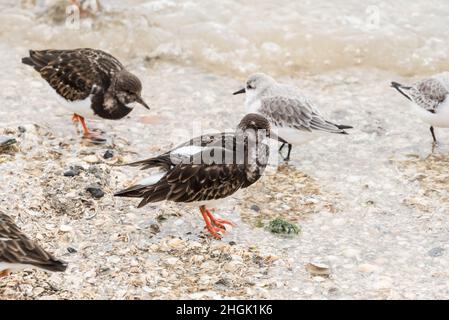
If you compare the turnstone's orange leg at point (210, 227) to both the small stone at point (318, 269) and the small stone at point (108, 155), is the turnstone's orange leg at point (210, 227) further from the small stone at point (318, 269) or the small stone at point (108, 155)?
the small stone at point (108, 155)

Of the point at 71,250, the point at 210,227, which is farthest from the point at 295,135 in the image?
the point at 71,250

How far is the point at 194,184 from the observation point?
644 cm

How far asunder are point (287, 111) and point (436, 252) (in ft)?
8.24

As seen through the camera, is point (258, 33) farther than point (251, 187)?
Yes

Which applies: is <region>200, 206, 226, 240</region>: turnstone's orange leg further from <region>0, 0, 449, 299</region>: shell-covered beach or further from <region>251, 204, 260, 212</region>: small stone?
<region>251, 204, 260, 212</region>: small stone

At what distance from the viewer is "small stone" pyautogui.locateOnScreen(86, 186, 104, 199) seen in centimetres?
708

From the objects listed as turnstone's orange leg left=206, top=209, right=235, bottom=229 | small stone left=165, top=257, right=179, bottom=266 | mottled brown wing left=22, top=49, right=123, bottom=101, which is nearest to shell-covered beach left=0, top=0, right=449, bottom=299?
small stone left=165, top=257, right=179, bottom=266

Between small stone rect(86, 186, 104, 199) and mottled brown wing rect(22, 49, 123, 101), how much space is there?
1448mm

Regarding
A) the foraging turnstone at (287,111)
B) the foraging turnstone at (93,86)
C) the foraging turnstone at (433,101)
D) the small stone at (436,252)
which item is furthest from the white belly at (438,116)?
the foraging turnstone at (93,86)

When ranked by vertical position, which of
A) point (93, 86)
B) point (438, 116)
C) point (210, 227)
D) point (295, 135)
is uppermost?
point (93, 86)

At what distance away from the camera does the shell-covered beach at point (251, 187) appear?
6105 mm

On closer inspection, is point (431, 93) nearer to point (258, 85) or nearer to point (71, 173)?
point (258, 85)

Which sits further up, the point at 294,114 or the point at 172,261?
the point at 294,114

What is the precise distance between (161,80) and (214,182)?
3834mm
